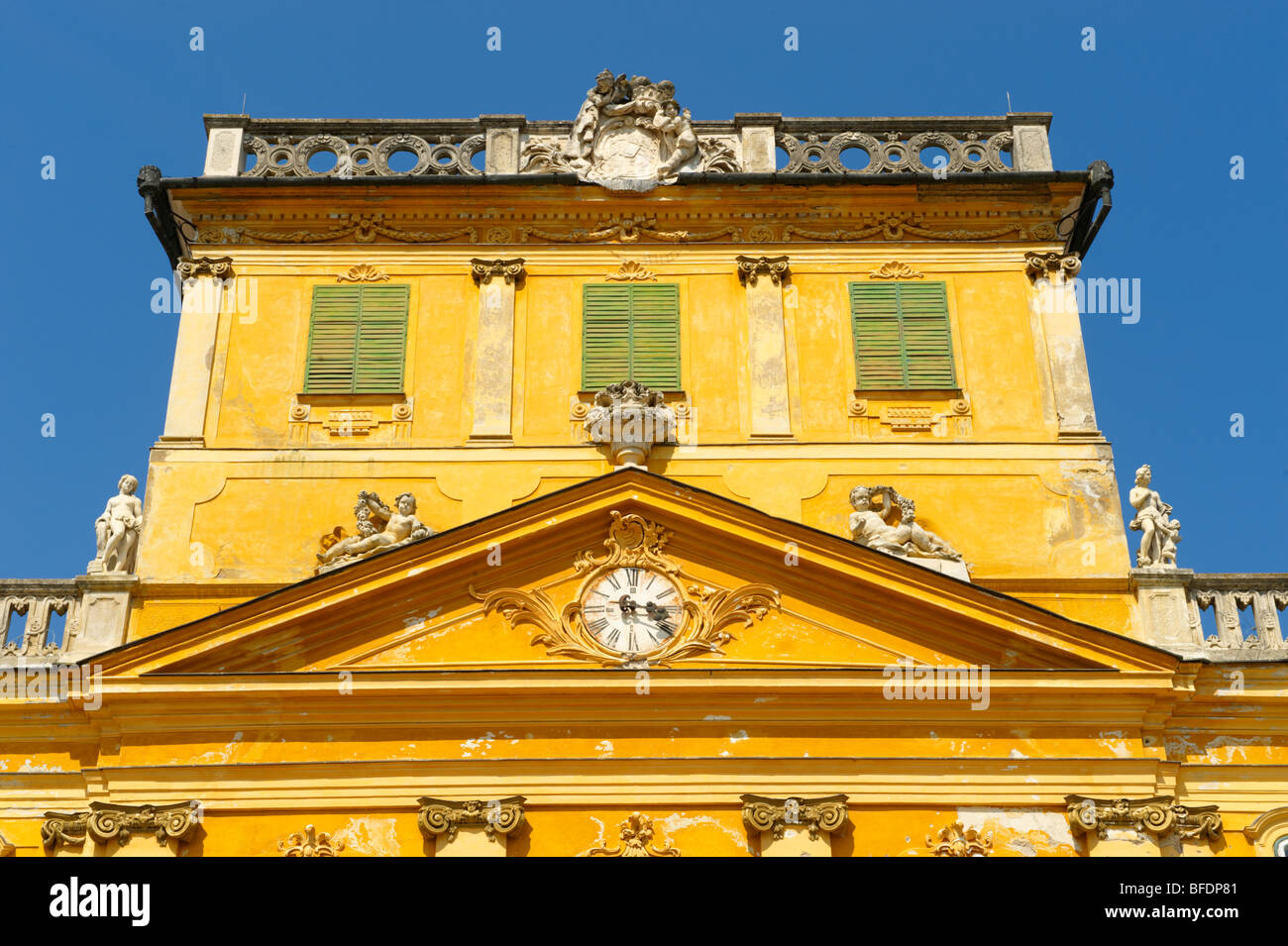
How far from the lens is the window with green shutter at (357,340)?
20.6 m

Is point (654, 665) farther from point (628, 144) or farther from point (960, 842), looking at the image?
point (628, 144)

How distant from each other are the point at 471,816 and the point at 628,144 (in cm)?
832

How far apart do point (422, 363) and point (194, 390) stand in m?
2.35

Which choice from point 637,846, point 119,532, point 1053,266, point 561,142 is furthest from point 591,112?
point 637,846

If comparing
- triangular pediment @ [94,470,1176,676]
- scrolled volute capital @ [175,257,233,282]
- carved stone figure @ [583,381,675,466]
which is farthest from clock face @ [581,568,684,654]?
scrolled volute capital @ [175,257,233,282]

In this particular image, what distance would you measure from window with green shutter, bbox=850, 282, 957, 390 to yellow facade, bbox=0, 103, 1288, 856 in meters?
0.17

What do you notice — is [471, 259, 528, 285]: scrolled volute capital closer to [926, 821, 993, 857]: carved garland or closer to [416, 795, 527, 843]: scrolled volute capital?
[416, 795, 527, 843]: scrolled volute capital

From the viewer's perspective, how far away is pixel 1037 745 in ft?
57.9

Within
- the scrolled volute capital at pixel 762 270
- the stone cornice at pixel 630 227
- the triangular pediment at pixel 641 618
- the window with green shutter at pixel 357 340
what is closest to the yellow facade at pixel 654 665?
the triangular pediment at pixel 641 618

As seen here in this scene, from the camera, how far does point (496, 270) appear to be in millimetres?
21344

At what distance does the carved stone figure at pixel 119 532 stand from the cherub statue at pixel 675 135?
263 inches

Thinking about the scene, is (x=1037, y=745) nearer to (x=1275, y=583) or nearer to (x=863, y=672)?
(x=863, y=672)
